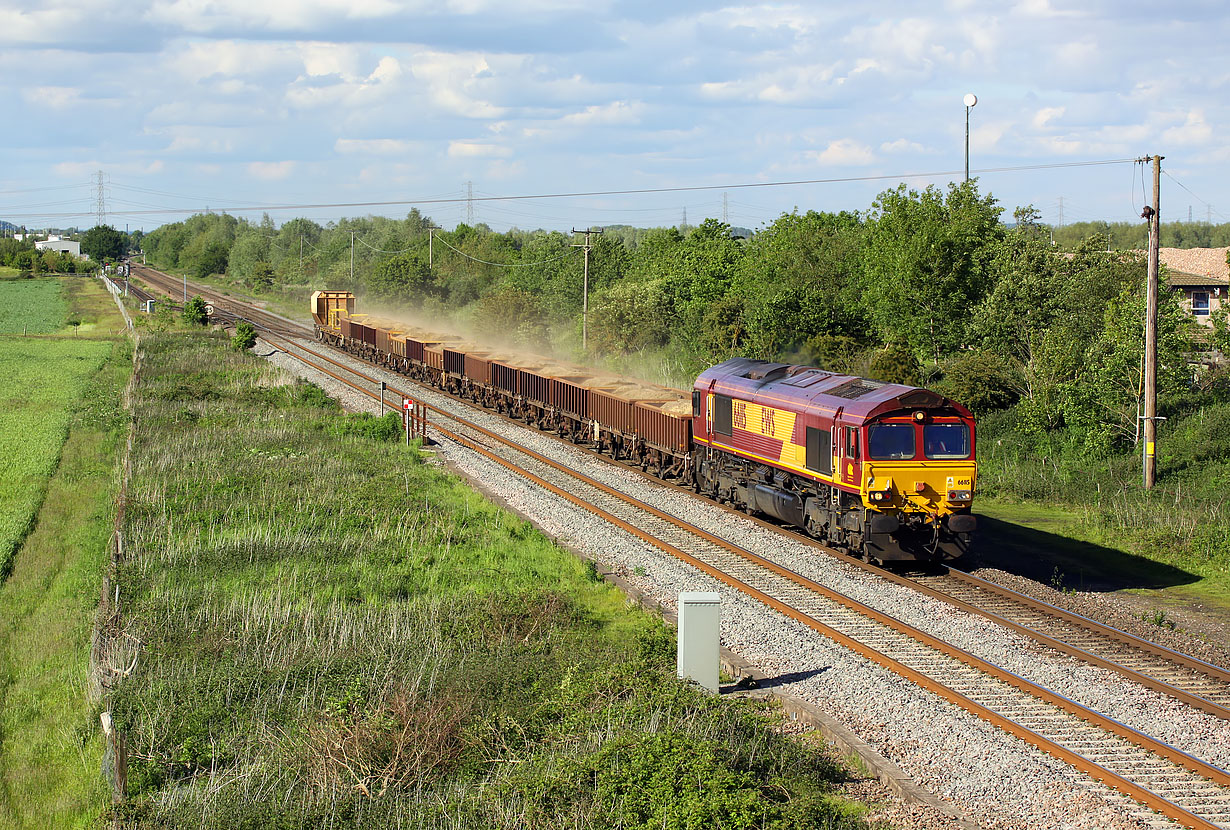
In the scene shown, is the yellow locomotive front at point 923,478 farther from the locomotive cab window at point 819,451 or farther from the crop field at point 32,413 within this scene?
the crop field at point 32,413

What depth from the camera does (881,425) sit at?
18562 millimetres

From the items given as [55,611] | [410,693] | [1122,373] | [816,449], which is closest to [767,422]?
[816,449]

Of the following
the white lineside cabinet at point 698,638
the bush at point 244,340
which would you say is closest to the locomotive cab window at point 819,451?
the white lineside cabinet at point 698,638

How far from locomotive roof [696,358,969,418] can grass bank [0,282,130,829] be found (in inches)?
512

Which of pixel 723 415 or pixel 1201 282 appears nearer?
pixel 723 415

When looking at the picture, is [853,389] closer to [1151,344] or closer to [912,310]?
[1151,344]

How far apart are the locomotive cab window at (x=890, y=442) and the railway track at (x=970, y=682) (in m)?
2.61

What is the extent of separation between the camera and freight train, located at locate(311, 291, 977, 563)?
61.1 ft

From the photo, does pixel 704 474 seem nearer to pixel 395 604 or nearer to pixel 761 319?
pixel 395 604

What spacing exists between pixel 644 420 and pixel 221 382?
85.8ft

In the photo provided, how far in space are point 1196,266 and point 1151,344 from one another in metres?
53.9

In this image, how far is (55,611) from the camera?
55.9 feet

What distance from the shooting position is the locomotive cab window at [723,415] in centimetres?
2405

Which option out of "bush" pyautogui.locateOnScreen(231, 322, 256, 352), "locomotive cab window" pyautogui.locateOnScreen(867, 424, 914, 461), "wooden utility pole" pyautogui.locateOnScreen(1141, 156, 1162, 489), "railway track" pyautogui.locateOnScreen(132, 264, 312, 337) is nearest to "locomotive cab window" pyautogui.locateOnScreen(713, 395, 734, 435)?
"locomotive cab window" pyautogui.locateOnScreen(867, 424, 914, 461)
